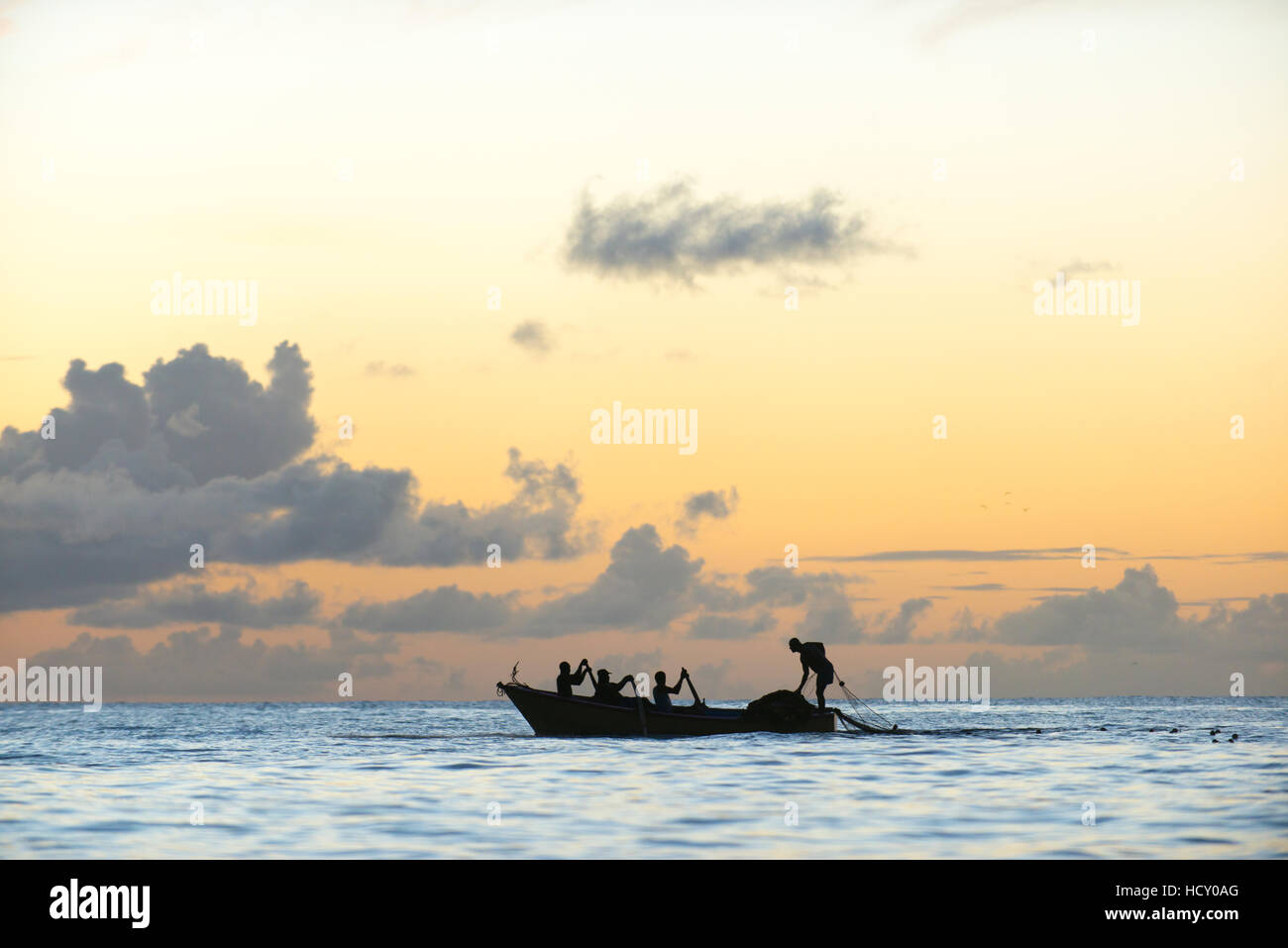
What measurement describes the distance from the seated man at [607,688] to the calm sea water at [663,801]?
1.43 meters

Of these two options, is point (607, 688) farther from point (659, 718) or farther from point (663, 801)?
point (663, 801)

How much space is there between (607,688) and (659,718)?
6.47 feet

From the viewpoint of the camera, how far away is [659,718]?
40312 mm

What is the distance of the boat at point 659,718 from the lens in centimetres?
4019

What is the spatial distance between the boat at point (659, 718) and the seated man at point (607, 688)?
0.24 meters

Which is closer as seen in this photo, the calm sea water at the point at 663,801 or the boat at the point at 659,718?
the calm sea water at the point at 663,801

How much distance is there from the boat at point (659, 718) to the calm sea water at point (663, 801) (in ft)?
1.58

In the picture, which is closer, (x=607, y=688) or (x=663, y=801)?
(x=663, y=801)

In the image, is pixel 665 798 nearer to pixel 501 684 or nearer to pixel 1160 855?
pixel 1160 855

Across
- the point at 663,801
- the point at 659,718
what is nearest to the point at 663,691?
the point at 659,718

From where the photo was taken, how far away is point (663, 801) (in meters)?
24.4

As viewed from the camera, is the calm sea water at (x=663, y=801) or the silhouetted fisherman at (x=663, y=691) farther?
the silhouetted fisherman at (x=663, y=691)

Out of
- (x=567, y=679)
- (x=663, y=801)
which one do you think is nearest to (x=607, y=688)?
(x=567, y=679)
